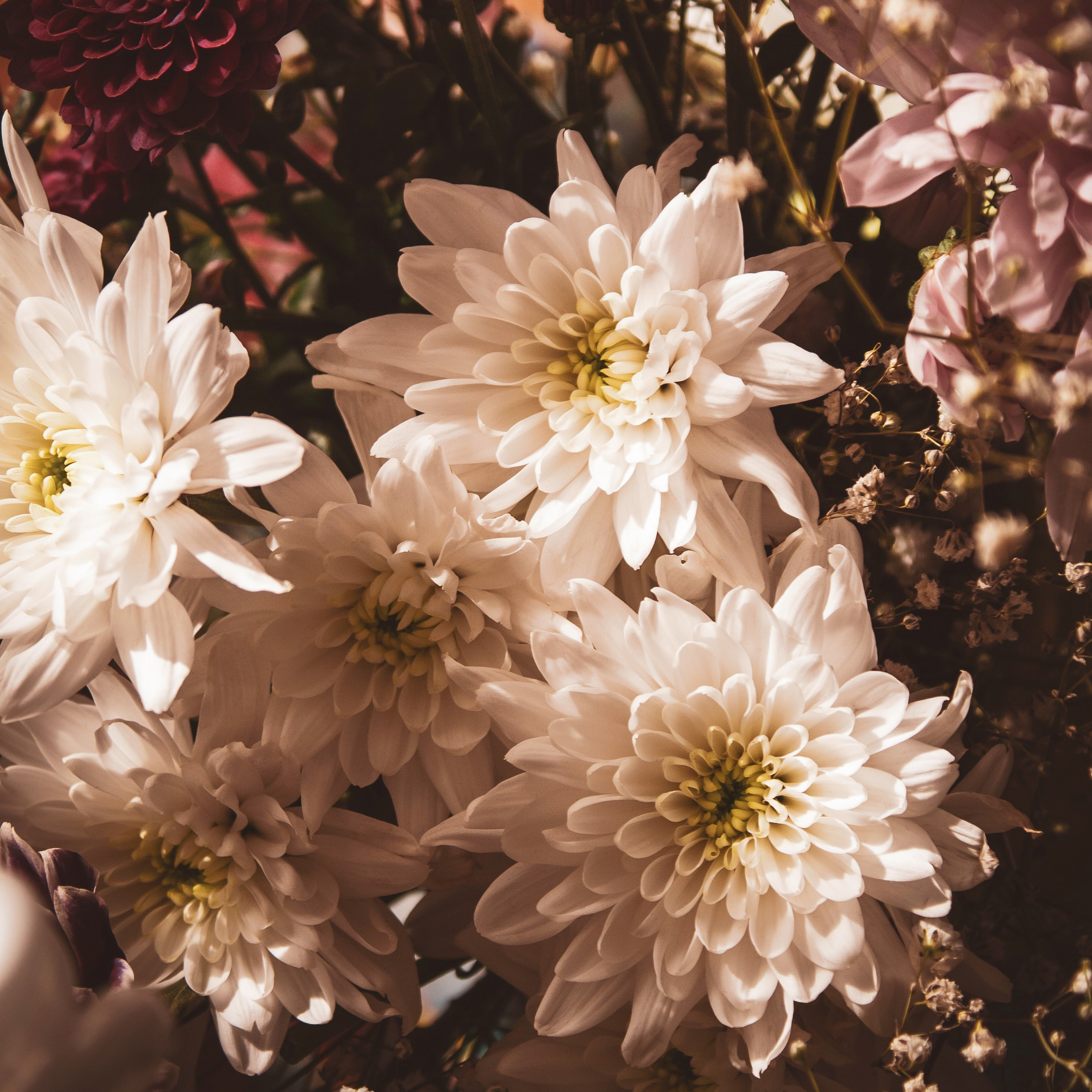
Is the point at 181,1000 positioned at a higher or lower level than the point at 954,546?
lower

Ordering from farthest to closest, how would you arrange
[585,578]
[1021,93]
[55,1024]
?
[585,578] → [1021,93] → [55,1024]

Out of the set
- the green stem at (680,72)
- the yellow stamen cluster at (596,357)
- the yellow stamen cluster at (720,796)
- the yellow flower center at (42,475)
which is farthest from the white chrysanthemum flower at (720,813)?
the green stem at (680,72)

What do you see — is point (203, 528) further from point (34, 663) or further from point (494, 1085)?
point (494, 1085)

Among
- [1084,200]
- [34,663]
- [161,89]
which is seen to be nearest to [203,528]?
[34,663]

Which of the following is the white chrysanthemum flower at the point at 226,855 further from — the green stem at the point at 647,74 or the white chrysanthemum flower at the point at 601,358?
the green stem at the point at 647,74

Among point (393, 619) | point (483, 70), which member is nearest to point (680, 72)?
point (483, 70)

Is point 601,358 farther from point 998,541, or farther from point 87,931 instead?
point 87,931
